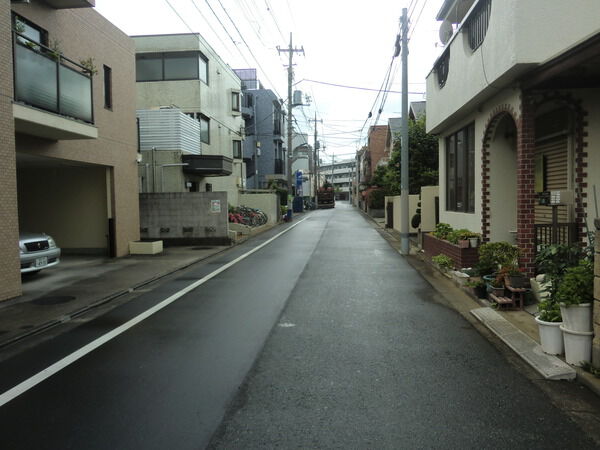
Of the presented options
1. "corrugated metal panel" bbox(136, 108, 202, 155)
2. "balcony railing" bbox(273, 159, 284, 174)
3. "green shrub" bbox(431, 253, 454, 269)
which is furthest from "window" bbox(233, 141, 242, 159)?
"green shrub" bbox(431, 253, 454, 269)

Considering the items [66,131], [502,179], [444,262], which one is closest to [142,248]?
[66,131]

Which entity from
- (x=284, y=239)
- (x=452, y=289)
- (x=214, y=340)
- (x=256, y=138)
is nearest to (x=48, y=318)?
(x=214, y=340)

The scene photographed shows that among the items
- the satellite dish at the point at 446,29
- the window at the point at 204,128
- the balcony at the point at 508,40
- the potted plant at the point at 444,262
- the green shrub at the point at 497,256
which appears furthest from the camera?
the window at the point at 204,128

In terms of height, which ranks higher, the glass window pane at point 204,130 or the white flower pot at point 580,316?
the glass window pane at point 204,130

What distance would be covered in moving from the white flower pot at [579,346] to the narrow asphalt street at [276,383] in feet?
1.94

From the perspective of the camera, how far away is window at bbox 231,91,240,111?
32156 mm

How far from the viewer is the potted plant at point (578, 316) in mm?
4777

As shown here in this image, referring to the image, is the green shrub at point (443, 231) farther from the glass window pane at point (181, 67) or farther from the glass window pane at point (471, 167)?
the glass window pane at point (181, 67)

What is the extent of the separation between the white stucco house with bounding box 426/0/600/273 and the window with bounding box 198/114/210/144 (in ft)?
50.8

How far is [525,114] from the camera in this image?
787cm

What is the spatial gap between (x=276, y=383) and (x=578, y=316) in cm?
303

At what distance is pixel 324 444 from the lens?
341 centimetres

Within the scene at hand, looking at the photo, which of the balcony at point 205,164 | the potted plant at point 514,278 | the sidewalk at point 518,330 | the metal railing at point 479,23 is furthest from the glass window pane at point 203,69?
the potted plant at point 514,278

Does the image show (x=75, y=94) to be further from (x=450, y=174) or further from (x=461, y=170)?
(x=450, y=174)
